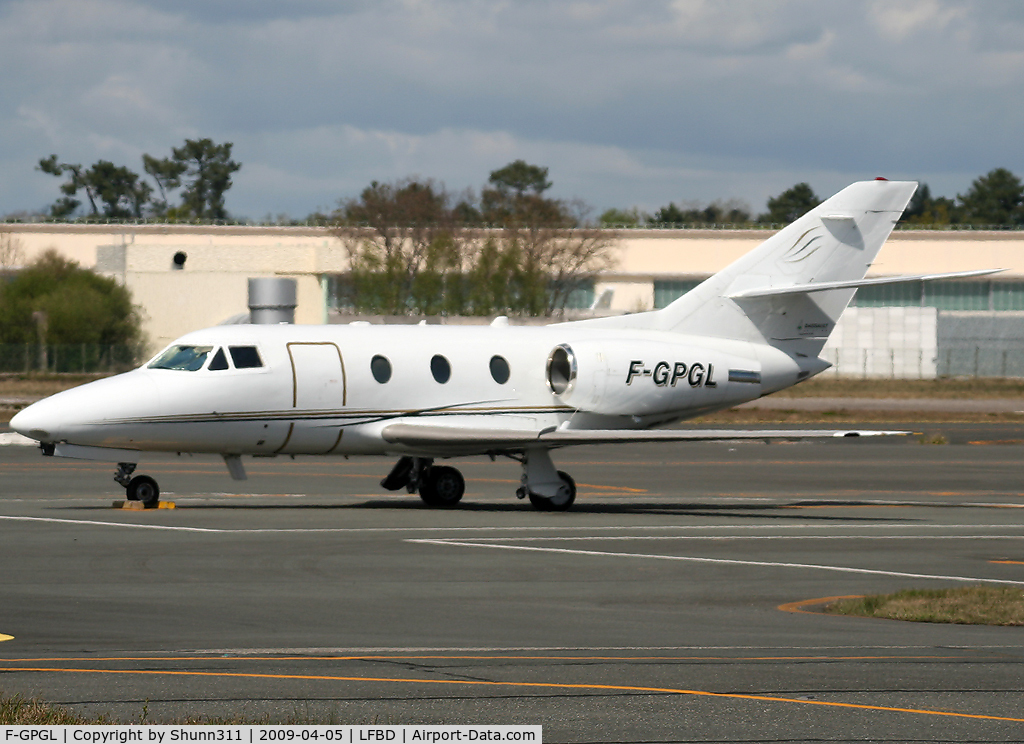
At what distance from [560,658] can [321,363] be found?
14.6 meters

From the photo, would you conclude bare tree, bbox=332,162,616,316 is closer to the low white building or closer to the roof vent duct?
the low white building

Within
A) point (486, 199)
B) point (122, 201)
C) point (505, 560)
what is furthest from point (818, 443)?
point (122, 201)

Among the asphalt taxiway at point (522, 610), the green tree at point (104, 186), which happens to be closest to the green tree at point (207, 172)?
the green tree at point (104, 186)

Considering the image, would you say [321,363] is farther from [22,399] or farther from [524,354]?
[22,399]

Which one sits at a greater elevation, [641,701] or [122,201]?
[122,201]

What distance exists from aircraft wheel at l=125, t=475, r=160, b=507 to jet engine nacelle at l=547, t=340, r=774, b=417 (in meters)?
7.04

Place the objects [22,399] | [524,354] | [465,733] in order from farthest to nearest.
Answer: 1. [22,399]
2. [524,354]
3. [465,733]

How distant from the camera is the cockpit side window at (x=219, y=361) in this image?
25219 mm

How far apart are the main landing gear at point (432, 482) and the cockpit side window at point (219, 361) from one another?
3791mm

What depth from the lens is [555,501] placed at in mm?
26547

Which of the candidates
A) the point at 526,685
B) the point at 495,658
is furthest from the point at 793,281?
the point at 526,685

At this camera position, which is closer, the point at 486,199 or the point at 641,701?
the point at 641,701

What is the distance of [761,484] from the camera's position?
3256cm

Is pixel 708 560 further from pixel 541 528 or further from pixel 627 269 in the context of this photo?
pixel 627 269
